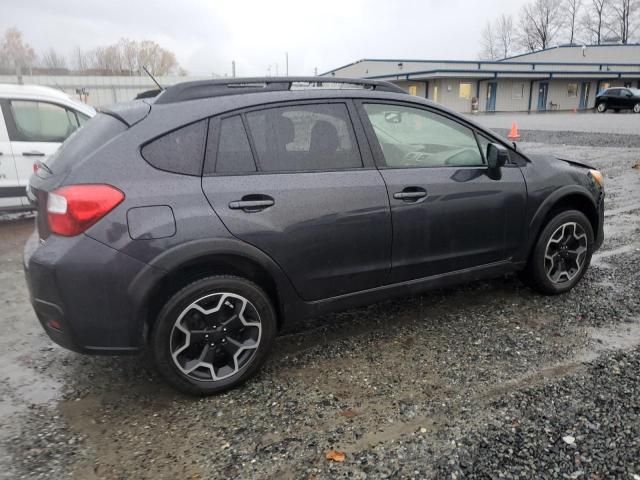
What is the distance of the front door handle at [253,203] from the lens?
286 cm

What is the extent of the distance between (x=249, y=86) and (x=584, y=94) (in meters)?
54.1

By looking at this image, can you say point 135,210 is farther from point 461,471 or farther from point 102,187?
point 461,471

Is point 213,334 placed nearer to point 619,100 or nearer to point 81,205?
point 81,205

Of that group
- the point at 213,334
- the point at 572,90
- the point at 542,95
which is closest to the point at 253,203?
the point at 213,334

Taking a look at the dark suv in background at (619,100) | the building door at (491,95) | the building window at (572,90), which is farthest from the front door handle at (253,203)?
the building window at (572,90)

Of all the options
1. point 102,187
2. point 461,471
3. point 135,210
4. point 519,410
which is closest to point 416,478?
point 461,471

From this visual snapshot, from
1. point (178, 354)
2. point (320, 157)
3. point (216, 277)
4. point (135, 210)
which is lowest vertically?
point (178, 354)

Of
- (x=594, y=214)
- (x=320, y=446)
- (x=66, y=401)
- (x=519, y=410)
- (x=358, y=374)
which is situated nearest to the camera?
(x=320, y=446)

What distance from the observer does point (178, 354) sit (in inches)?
113

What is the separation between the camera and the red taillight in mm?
2609

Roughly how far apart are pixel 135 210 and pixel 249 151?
0.75 m

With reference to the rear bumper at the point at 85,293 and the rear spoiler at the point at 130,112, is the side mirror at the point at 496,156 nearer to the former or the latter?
the rear spoiler at the point at 130,112

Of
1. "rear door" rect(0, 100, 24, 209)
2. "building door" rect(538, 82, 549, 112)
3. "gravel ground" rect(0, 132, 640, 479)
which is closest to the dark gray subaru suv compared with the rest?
"gravel ground" rect(0, 132, 640, 479)

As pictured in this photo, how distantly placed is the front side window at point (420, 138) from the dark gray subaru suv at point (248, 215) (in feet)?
0.04
